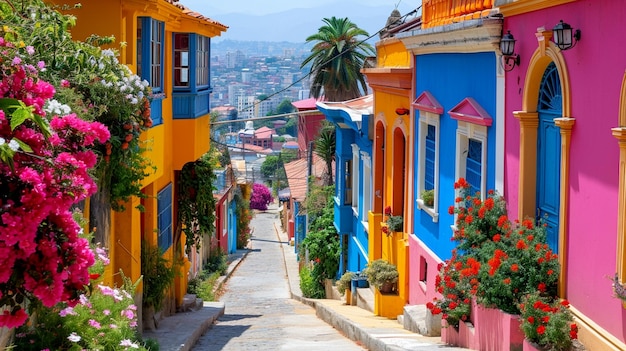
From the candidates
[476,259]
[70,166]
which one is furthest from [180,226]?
[70,166]

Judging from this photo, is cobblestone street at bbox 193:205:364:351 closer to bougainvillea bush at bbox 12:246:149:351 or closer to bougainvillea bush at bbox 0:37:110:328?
bougainvillea bush at bbox 12:246:149:351

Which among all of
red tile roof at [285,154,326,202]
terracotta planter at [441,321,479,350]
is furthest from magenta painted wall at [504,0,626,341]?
red tile roof at [285,154,326,202]

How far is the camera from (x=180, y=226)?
21.7 m

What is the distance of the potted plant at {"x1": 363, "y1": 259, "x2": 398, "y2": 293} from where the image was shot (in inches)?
773

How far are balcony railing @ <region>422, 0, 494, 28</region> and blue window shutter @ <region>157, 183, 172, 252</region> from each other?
573 cm

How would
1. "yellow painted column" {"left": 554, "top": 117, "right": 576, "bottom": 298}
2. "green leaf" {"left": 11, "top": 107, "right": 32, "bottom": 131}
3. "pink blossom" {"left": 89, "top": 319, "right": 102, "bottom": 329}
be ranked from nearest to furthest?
"green leaf" {"left": 11, "top": 107, "right": 32, "bottom": 131} < "pink blossom" {"left": 89, "top": 319, "right": 102, "bottom": 329} < "yellow painted column" {"left": 554, "top": 117, "right": 576, "bottom": 298}

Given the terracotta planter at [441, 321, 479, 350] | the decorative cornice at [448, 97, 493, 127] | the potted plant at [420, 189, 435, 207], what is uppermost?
the decorative cornice at [448, 97, 493, 127]

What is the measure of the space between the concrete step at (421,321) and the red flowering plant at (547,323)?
4393mm

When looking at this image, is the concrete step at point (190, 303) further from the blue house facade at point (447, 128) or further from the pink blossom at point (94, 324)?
the pink blossom at point (94, 324)

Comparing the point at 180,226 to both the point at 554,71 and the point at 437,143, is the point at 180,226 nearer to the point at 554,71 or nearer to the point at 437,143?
the point at 437,143

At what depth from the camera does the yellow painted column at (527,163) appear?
38.1ft

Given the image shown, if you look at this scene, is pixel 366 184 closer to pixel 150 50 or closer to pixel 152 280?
pixel 152 280

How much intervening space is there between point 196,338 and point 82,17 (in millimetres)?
6410

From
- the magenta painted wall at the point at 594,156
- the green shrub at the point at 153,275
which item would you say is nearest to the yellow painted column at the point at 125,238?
the green shrub at the point at 153,275
